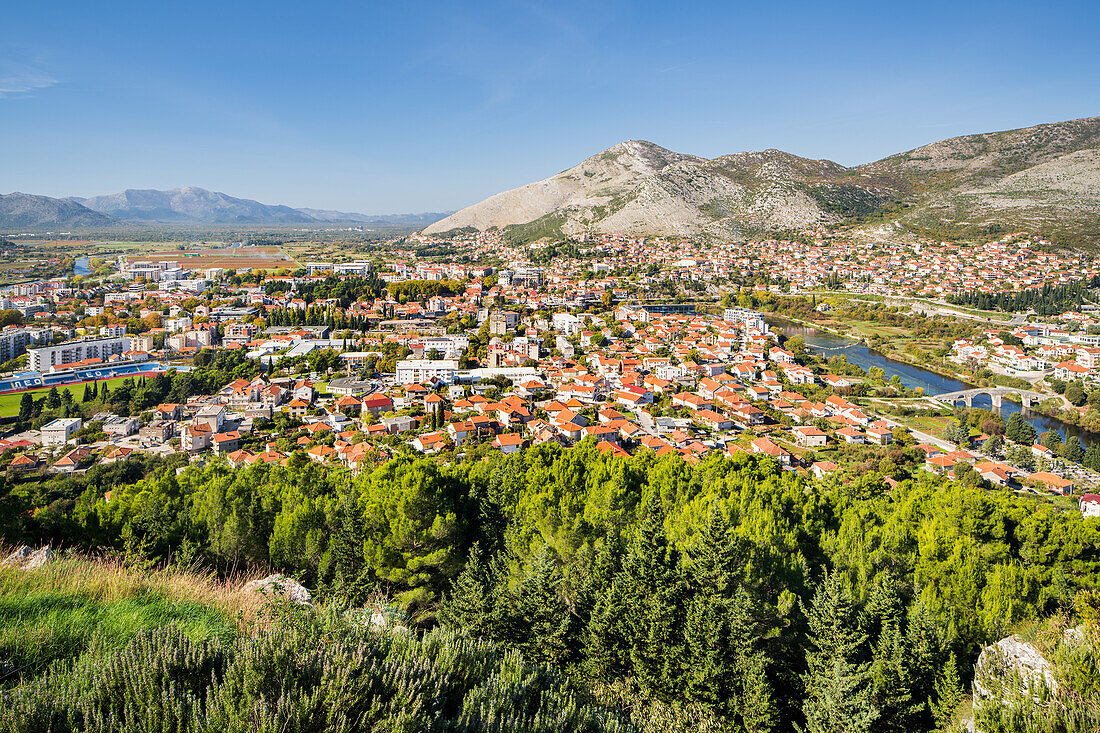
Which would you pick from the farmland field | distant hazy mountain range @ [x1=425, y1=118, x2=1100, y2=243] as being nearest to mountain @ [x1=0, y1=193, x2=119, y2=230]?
the farmland field

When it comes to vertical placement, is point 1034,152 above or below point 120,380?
above

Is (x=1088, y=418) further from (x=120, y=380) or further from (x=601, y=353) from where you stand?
(x=120, y=380)

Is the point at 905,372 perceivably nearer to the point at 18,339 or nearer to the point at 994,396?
the point at 994,396

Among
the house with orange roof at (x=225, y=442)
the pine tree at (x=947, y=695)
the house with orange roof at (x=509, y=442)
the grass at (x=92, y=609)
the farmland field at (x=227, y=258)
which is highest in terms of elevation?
the farmland field at (x=227, y=258)

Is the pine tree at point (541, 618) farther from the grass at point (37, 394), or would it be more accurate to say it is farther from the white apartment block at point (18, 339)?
the white apartment block at point (18, 339)

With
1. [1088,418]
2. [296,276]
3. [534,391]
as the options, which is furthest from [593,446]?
→ [296,276]

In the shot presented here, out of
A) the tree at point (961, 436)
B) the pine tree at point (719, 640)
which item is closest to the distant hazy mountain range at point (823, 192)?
the tree at point (961, 436)

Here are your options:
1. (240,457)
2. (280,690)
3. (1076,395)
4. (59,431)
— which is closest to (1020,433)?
(1076,395)

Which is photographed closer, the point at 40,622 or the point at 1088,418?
the point at 40,622
